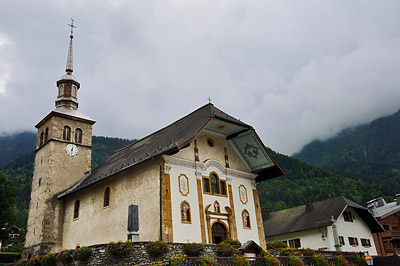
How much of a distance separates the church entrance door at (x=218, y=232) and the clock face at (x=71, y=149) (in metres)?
16.0

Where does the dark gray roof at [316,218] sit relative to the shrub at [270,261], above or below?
above

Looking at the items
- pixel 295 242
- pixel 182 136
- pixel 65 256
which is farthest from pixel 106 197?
pixel 295 242

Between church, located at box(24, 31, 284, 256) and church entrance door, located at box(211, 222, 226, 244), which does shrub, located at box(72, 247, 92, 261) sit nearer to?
church, located at box(24, 31, 284, 256)

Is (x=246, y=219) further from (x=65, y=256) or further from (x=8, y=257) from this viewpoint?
(x=8, y=257)

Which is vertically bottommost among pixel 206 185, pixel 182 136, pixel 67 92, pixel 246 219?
pixel 246 219

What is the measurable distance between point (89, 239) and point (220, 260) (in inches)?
558

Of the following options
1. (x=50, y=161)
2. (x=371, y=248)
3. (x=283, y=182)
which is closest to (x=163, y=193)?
(x=50, y=161)

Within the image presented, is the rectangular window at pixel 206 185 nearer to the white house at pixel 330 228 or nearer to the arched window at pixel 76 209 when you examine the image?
the arched window at pixel 76 209

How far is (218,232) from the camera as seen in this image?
24000 millimetres

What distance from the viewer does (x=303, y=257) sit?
19.2m

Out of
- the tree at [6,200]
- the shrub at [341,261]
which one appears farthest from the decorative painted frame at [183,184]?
the tree at [6,200]

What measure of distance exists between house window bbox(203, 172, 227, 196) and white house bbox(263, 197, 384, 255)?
13.6 metres

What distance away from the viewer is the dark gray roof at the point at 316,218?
37312mm

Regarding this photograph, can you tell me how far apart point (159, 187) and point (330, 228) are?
69.9ft
